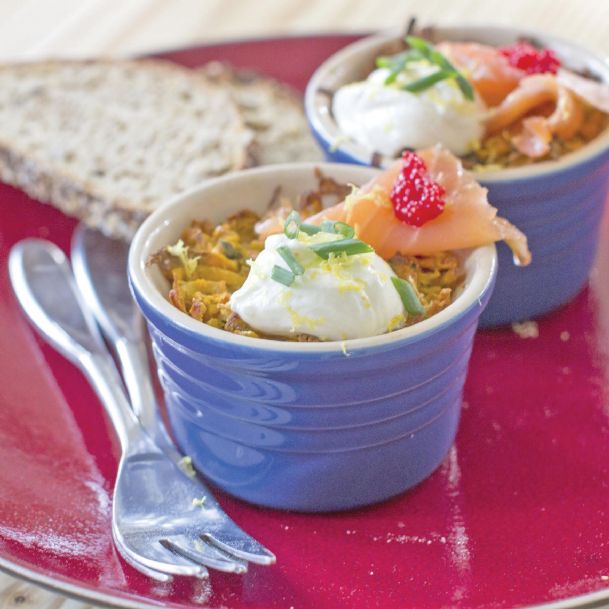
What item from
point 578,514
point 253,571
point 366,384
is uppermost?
point 366,384

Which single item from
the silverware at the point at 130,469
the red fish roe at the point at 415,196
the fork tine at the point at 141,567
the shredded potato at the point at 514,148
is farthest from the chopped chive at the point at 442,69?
the fork tine at the point at 141,567

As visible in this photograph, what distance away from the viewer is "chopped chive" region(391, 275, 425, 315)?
2.04 m

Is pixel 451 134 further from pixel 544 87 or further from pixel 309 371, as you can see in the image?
pixel 309 371

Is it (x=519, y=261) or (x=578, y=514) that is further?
(x=519, y=261)

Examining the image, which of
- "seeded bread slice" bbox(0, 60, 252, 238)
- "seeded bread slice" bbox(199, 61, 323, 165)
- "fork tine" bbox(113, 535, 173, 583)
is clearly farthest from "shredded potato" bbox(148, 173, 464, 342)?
"seeded bread slice" bbox(199, 61, 323, 165)

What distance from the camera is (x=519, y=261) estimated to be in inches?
93.4

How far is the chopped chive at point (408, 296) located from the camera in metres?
2.04

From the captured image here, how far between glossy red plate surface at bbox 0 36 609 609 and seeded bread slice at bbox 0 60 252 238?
59cm

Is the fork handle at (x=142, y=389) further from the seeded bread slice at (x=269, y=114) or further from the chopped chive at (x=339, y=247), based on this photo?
the seeded bread slice at (x=269, y=114)

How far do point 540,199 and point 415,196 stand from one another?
0.51 m

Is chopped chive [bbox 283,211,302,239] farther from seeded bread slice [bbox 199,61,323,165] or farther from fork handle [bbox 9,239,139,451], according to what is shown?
seeded bread slice [bbox 199,61,323,165]

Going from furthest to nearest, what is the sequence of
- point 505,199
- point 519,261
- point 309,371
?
point 505,199
point 519,261
point 309,371

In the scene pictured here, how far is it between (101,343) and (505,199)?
116cm

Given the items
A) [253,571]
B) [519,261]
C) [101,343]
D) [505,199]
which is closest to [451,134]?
[505,199]
